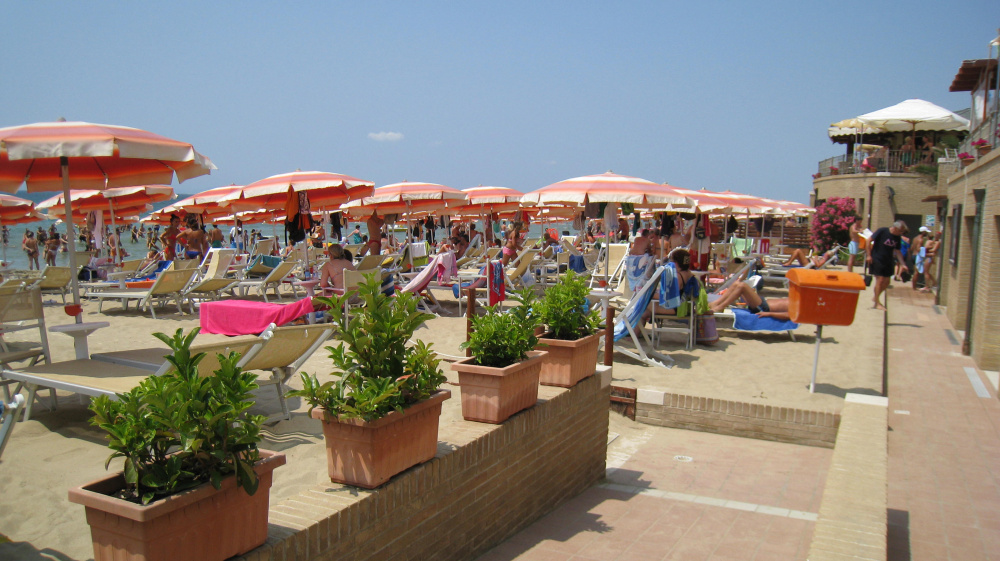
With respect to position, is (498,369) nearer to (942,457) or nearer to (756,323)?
(942,457)

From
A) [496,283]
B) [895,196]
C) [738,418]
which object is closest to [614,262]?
[496,283]

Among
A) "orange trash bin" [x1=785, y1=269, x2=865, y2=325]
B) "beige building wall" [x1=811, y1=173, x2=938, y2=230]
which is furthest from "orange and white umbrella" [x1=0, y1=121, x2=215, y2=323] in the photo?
"beige building wall" [x1=811, y1=173, x2=938, y2=230]

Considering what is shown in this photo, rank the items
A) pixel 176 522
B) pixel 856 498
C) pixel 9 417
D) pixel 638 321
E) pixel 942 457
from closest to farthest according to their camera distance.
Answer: pixel 176 522, pixel 9 417, pixel 856 498, pixel 942 457, pixel 638 321

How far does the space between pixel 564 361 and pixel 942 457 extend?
313cm

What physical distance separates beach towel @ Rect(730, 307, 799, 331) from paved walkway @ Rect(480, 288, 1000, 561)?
1733mm

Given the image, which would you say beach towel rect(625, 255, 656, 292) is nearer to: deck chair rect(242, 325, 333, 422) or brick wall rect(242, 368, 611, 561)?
brick wall rect(242, 368, 611, 561)

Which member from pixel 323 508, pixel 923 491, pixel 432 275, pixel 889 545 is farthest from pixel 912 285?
pixel 323 508

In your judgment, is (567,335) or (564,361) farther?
(567,335)

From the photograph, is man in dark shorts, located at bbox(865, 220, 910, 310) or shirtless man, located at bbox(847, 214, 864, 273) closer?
man in dark shorts, located at bbox(865, 220, 910, 310)

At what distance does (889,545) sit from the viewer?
11.4 feet

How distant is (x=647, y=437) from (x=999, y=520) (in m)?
2.19

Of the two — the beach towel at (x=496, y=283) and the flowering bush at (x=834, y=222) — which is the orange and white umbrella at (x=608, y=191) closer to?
the beach towel at (x=496, y=283)

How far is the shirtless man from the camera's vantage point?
1441 cm

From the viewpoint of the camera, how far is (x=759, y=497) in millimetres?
4043
